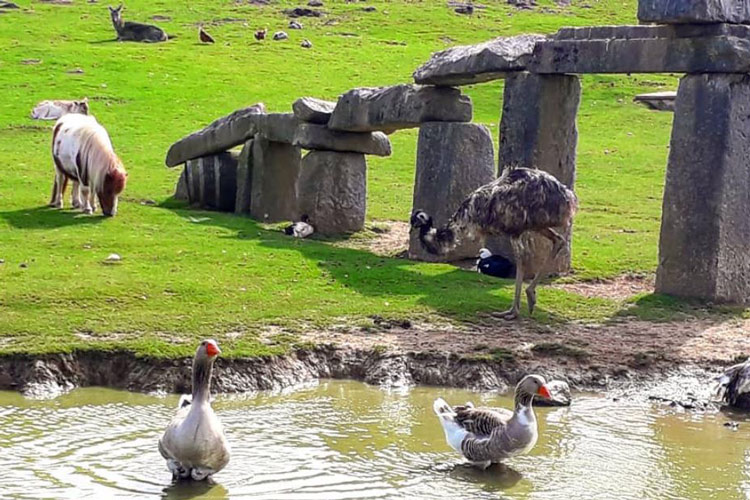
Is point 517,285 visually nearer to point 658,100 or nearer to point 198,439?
point 198,439

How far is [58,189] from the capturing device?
19.8 metres

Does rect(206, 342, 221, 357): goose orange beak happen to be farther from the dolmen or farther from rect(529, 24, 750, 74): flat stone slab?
the dolmen

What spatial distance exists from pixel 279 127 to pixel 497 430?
11.2 meters

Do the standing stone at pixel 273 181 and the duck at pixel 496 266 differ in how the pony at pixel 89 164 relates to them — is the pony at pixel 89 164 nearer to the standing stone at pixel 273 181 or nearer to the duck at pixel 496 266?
the standing stone at pixel 273 181

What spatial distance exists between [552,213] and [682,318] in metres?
1.80

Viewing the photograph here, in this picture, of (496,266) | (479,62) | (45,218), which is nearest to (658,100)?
(479,62)

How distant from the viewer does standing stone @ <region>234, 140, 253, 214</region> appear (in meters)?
21.1

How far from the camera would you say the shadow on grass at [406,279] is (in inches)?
571

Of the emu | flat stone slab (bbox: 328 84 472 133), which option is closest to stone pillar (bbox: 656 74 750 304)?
the emu

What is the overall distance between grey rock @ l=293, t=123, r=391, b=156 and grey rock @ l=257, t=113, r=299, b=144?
0.74ft

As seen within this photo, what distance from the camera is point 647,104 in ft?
117

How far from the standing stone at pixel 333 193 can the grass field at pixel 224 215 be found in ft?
2.95

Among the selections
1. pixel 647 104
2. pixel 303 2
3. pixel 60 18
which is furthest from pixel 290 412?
pixel 303 2

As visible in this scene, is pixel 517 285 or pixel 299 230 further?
pixel 299 230
